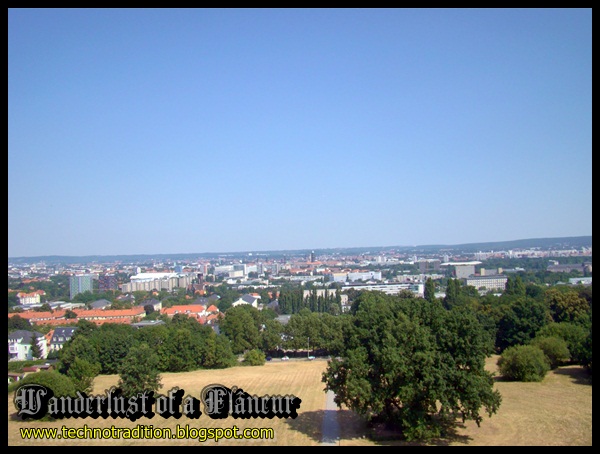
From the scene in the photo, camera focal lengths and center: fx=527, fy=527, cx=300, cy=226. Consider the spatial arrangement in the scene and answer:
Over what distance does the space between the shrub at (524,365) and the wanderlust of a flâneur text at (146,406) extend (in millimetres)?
5617

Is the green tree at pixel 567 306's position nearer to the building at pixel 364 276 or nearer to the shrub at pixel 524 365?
the shrub at pixel 524 365

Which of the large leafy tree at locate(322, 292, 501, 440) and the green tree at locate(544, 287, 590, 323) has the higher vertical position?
the large leafy tree at locate(322, 292, 501, 440)

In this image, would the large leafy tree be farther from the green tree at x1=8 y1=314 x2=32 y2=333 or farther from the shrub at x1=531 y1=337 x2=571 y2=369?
the green tree at x1=8 y1=314 x2=32 y2=333

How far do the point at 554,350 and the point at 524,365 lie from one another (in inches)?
74.7

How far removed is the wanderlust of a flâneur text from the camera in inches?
287

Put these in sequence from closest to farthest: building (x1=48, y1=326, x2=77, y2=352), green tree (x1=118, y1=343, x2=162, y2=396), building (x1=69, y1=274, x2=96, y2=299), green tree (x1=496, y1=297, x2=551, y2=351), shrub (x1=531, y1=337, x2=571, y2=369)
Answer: green tree (x1=118, y1=343, x2=162, y2=396)
shrub (x1=531, y1=337, x2=571, y2=369)
green tree (x1=496, y1=297, x2=551, y2=351)
building (x1=48, y1=326, x2=77, y2=352)
building (x1=69, y1=274, x2=96, y2=299)

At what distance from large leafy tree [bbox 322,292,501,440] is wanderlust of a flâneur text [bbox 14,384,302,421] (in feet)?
3.76

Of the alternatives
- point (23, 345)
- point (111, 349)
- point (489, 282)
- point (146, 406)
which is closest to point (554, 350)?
point (146, 406)

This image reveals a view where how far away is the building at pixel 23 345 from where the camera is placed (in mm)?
21250

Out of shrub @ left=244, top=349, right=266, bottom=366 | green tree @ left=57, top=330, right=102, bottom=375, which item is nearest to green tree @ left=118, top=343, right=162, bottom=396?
green tree @ left=57, top=330, right=102, bottom=375

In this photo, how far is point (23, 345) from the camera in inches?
845

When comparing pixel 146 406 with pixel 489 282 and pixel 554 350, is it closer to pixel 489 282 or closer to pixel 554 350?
pixel 554 350
